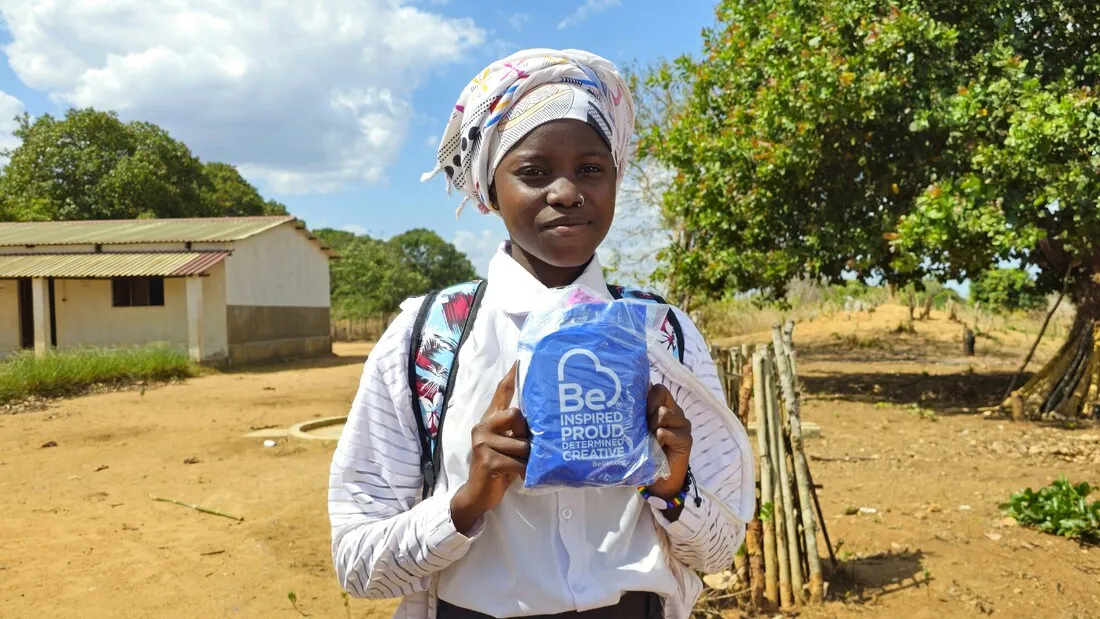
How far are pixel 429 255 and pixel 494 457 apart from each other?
41725mm

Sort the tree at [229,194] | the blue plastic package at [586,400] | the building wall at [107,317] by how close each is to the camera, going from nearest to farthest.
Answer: the blue plastic package at [586,400] < the building wall at [107,317] < the tree at [229,194]

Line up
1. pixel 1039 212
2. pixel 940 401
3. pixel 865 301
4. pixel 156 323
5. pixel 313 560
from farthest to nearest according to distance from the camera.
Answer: pixel 865 301, pixel 156 323, pixel 940 401, pixel 1039 212, pixel 313 560

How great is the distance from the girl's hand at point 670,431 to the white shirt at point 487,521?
83 millimetres

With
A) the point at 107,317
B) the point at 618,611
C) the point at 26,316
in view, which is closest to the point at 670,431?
the point at 618,611

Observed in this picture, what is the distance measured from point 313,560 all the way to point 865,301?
2568cm

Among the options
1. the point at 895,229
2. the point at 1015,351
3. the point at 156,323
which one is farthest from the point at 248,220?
the point at 1015,351

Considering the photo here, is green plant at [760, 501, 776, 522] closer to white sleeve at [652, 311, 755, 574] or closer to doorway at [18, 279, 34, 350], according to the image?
white sleeve at [652, 311, 755, 574]

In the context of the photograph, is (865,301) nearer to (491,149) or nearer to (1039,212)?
(1039,212)

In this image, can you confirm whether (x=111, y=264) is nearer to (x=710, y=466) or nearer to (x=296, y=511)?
(x=296, y=511)

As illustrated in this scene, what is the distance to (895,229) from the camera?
9172mm

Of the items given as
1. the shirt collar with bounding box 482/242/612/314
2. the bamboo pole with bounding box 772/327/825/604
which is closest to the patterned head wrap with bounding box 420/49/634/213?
the shirt collar with bounding box 482/242/612/314

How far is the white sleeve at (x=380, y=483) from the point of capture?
1.19 m

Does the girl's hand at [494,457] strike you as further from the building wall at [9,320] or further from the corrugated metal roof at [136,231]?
the building wall at [9,320]

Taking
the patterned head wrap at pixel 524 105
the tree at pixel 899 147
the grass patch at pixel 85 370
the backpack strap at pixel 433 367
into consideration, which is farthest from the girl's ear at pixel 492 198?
the grass patch at pixel 85 370
